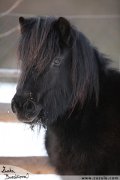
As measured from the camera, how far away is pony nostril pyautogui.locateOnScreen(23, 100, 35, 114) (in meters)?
1.45

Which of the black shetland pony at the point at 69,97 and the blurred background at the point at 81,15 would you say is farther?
the blurred background at the point at 81,15

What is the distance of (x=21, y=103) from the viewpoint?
4.76 ft

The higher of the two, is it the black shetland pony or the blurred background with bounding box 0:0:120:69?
the blurred background with bounding box 0:0:120:69

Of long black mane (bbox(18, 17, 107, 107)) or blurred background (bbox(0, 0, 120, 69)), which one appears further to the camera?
blurred background (bbox(0, 0, 120, 69))

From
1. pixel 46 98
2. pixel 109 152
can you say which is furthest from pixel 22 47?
pixel 109 152

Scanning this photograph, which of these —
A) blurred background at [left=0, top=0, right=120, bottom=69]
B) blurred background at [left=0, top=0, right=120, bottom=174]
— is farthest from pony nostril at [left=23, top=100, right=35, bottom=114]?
blurred background at [left=0, top=0, right=120, bottom=69]

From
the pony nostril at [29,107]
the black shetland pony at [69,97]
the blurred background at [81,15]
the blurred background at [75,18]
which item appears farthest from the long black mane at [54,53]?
the blurred background at [81,15]

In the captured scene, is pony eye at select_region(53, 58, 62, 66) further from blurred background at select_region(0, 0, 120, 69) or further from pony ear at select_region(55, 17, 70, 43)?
blurred background at select_region(0, 0, 120, 69)

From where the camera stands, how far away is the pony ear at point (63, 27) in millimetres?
1522

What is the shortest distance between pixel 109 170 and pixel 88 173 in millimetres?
81

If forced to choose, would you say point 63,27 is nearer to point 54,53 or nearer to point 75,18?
point 54,53

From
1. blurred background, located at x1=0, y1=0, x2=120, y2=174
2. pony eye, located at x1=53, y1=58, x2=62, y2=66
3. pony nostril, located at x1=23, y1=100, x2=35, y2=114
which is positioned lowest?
pony nostril, located at x1=23, y1=100, x2=35, y2=114

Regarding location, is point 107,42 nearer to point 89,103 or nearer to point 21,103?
point 89,103

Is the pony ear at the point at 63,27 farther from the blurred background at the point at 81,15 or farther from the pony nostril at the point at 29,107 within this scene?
the blurred background at the point at 81,15
